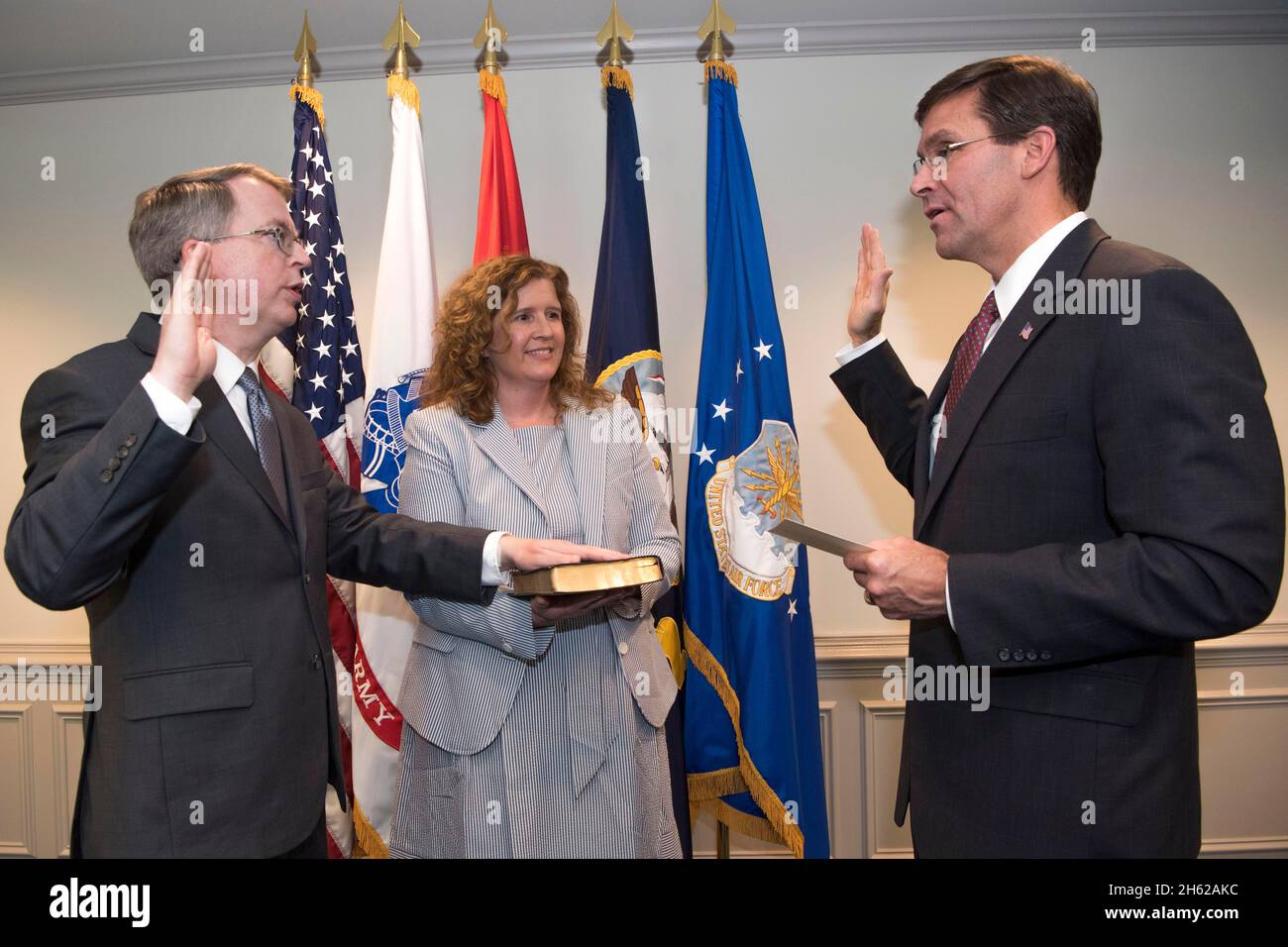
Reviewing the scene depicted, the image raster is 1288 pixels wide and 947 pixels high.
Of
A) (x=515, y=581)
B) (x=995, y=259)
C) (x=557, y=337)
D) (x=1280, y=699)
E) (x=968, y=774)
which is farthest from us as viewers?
(x=1280, y=699)

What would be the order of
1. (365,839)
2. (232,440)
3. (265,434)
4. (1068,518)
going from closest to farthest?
(1068,518), (232,440), (265,434), (365,839)

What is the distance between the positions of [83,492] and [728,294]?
2.35 metres

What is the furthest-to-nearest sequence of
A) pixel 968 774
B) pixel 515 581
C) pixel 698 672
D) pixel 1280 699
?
pixel 1280 699, pixel 698 672, pixel 515 581, pixel 968 774

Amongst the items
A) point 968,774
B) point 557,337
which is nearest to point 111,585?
point 557,337

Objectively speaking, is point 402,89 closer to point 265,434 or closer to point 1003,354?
point 265,434

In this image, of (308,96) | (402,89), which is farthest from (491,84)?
(308,96)

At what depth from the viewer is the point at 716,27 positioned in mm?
3312

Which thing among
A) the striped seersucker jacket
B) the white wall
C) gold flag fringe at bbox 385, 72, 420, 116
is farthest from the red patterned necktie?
gold flag fringe at bbox 385, 72, 420, 116

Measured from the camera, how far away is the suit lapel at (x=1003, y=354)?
1.62 meters

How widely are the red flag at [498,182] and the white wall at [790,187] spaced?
312 mm

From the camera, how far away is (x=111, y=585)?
1.64m

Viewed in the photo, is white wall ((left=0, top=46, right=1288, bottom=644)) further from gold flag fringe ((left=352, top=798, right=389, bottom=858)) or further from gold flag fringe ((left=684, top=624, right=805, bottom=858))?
gold flag fringe ((left=352, top=798, right=389, bottom=858))

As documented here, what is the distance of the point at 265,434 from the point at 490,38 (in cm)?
217

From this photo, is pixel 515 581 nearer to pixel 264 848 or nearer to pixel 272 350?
pixel 264 848
